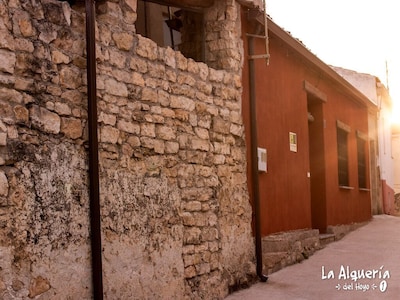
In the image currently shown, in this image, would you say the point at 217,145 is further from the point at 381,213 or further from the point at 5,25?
the point at 381,213

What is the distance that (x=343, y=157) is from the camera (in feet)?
40.7

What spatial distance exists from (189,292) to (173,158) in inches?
52.7

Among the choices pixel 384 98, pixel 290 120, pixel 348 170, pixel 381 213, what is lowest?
pixel 381 213

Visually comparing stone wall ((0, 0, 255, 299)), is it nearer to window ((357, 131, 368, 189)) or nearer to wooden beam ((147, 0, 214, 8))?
wooden beam ((147, 0, 214, 8))

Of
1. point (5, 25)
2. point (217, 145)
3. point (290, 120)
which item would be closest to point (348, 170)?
point (290, 120)

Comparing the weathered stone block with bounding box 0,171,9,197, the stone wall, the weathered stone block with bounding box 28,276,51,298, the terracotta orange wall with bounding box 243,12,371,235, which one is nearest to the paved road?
the stone wall

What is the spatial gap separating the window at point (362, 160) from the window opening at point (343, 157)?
4.33 ft

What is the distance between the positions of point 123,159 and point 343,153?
27.9ft

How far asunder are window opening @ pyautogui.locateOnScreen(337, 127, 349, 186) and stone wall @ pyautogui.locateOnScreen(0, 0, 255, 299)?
592 centimetres

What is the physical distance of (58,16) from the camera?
432 cm

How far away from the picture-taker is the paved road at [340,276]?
20.2ft

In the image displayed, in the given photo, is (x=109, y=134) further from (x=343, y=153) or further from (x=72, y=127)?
(x=343, y=153)

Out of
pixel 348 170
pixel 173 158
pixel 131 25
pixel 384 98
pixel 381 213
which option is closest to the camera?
pixel 131 25

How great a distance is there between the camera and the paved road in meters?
6.17
